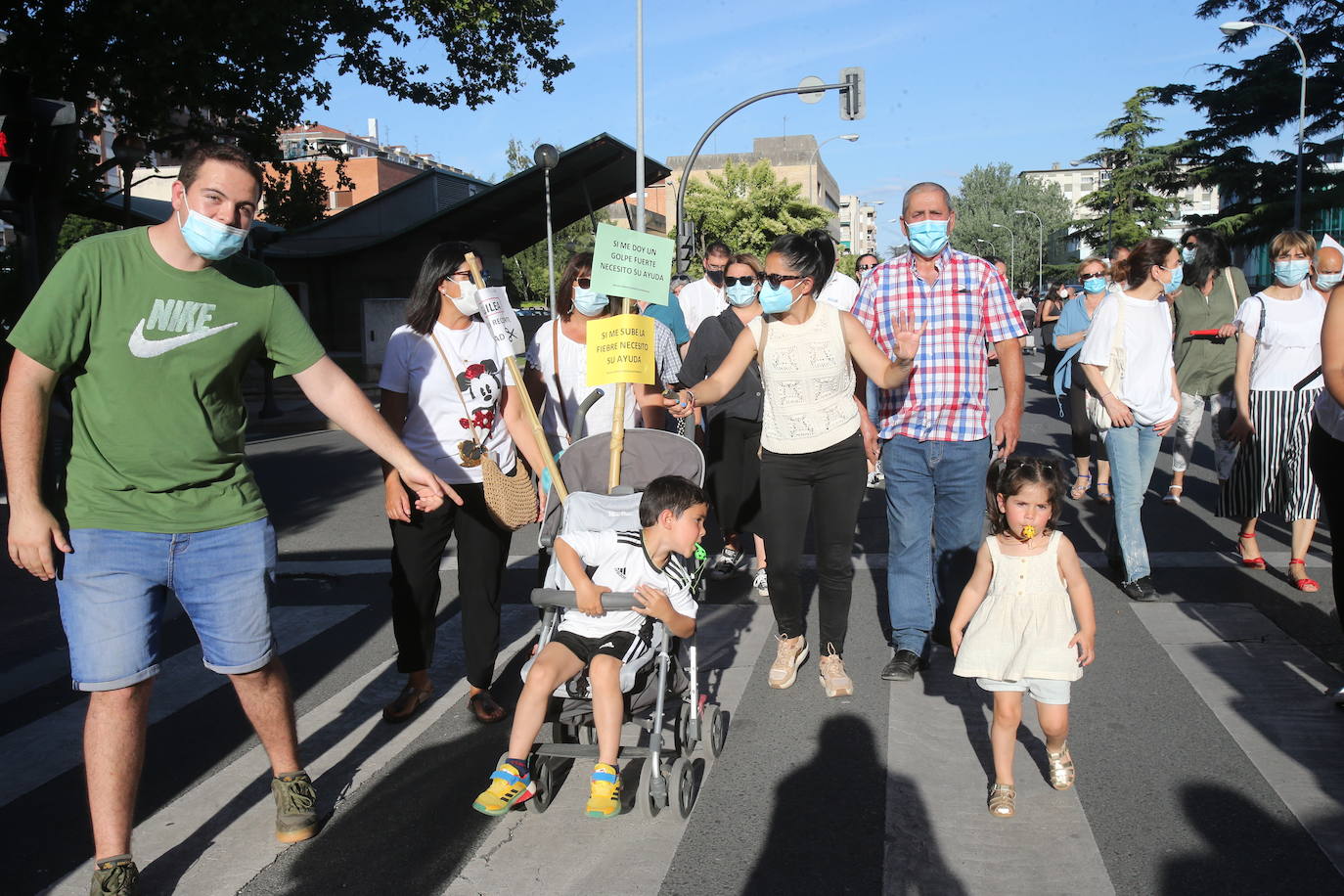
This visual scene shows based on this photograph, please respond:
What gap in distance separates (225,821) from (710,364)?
3949 millimetres

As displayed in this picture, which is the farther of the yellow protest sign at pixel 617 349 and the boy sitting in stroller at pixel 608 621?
the yellow protest sign at pixel 617 349

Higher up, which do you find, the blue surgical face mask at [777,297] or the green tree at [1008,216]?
the green tree at [1008,216]

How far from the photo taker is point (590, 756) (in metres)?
3.77

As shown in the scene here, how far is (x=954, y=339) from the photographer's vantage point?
5.09 meters

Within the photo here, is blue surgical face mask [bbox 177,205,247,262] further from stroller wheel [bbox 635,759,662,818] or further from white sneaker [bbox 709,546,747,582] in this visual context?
white sneaker [bbox 709,546,747,582]

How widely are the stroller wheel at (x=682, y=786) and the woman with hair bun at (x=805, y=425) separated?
1276 mm

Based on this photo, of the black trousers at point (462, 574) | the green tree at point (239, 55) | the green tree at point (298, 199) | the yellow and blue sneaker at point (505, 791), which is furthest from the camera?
the green tree at point (298, 199)

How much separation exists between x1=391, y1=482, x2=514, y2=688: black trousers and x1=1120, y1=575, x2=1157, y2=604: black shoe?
3.60m

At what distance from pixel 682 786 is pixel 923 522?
1998 mm

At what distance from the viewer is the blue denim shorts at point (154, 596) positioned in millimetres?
3266

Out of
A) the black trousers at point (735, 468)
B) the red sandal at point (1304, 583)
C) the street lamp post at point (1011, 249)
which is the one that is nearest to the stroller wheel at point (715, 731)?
the black trousers at point (735, 468)

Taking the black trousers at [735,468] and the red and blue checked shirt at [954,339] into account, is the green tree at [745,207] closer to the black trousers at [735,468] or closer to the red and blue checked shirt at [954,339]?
the black trousers at [735,468]

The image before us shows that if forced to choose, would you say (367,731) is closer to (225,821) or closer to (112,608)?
(225,821)

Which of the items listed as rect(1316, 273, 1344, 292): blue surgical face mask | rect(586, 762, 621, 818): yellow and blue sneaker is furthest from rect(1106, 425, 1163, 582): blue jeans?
rect(586, 762, 621, 818): yellow and blue sneaker
